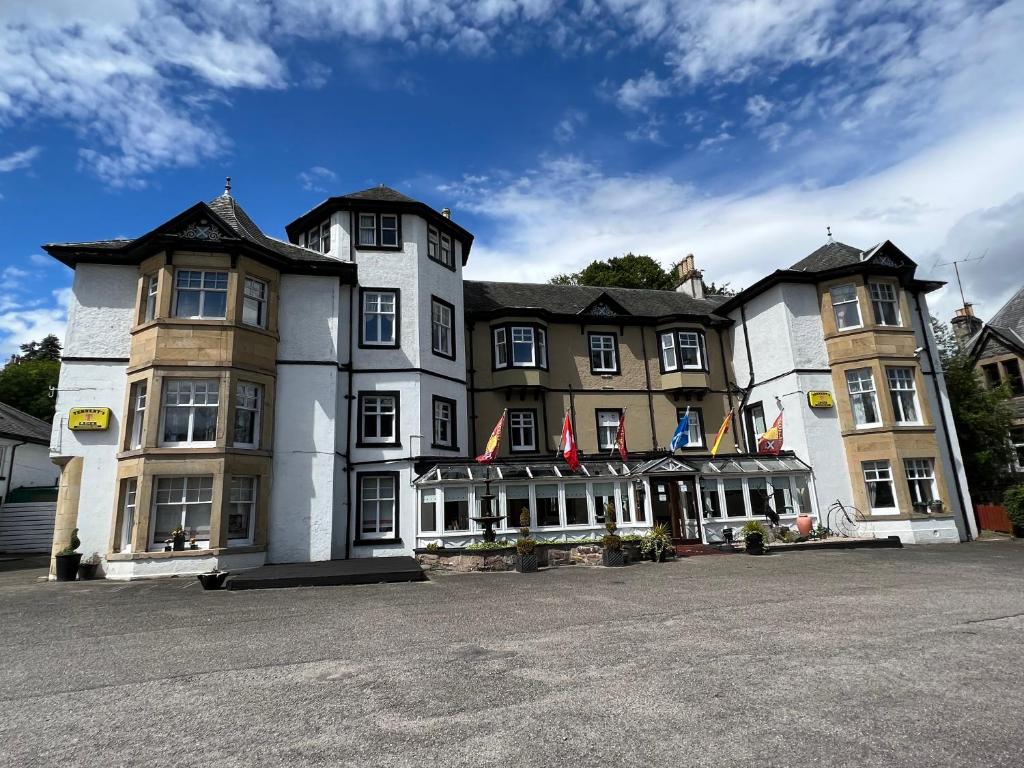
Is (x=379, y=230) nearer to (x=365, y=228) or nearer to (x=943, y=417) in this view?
(x=365, y=228)

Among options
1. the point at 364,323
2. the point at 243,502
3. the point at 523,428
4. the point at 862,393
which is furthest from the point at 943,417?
the point at 243,502

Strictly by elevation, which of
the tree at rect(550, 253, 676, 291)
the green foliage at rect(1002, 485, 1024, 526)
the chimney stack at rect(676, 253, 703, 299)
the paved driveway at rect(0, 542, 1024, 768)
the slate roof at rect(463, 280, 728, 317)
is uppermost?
the tree at rect(550, 253, 676, 291)

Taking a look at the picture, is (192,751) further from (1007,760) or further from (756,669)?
(1007,760)

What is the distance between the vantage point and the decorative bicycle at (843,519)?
71.1 feet

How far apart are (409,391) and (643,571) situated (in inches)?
391

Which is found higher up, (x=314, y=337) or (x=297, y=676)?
(x=314, y=337)

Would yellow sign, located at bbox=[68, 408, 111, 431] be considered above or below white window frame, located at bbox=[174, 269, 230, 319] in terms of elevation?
below

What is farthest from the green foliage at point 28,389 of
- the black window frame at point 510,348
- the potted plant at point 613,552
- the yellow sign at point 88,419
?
the potted plant at point 613,552

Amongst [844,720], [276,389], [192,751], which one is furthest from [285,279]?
[844,720]

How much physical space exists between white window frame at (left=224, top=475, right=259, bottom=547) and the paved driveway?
5.11 meters

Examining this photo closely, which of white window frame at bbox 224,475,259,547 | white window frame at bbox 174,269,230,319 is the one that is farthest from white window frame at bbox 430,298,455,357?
white window frame at bbox 224,475,259,547

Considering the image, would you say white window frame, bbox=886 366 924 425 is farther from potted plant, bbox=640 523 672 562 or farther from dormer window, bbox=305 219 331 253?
dormer window, bbox=305 219 331 253

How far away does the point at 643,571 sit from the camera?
15.6 meters

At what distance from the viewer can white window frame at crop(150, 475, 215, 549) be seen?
54.5 ft
